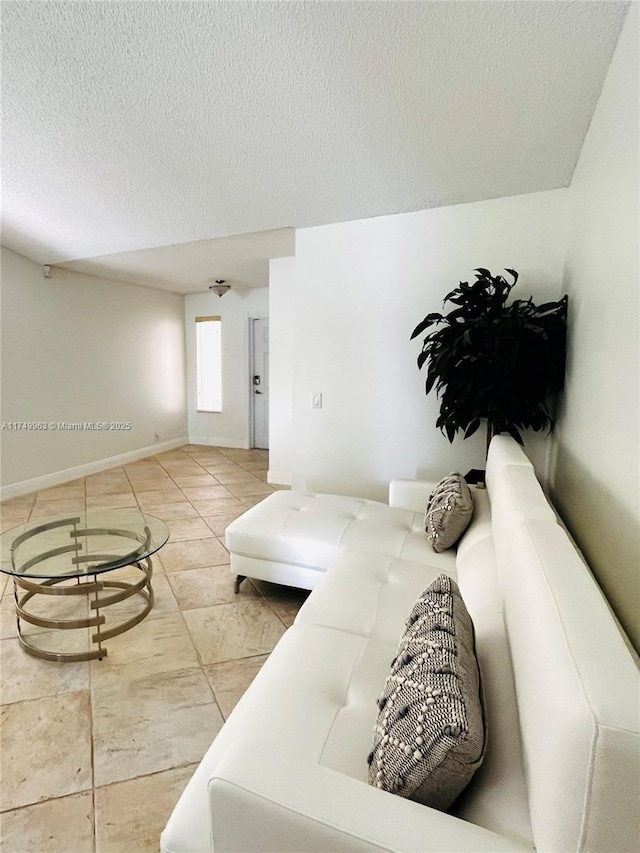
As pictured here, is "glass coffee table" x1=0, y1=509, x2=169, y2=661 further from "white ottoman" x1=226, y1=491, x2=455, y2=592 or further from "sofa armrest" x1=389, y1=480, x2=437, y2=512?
"sofa armrest" x1=389, y1=480, x2=437, y2=512

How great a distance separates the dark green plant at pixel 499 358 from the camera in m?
2.19

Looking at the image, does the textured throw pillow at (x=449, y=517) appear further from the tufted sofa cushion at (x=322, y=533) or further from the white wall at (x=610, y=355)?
the white wall at (x=610, y=355)

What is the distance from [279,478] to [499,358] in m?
2.98

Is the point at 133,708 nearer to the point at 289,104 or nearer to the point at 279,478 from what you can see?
the point at 289,104

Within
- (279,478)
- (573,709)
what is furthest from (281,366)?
(573,709)

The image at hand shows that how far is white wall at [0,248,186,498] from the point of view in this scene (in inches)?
163

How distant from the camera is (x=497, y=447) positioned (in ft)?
6.60

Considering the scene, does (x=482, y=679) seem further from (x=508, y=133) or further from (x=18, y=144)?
(x=18, y=144)

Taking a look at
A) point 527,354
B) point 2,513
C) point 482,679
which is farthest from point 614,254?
point 2,513

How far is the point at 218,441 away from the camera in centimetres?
654

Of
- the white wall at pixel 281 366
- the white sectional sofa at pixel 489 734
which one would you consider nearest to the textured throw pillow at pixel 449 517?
the white sectional sofa at pixel 489 734

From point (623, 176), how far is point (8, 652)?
120 inches

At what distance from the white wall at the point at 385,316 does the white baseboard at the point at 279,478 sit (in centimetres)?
107

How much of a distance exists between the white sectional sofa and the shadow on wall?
194 mm
